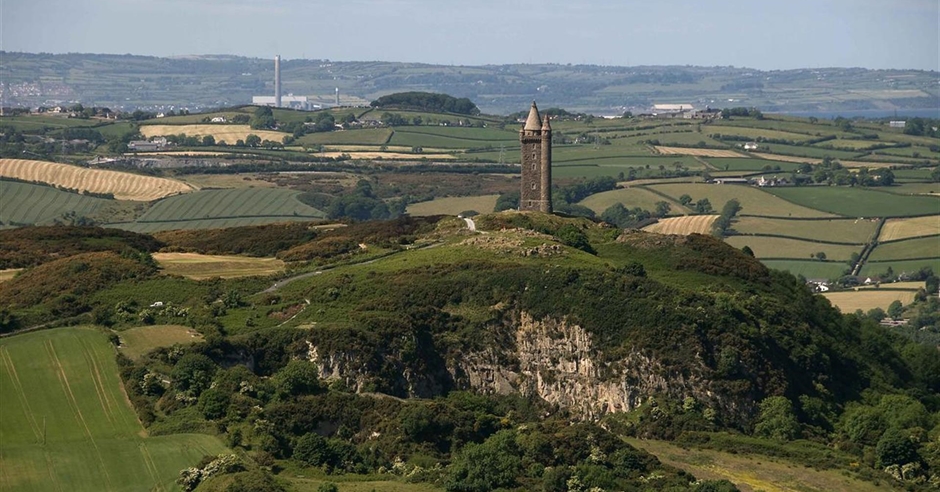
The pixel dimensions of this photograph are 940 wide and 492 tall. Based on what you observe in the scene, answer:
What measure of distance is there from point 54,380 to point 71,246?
31.0 m

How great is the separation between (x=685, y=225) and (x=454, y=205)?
27.5 meters

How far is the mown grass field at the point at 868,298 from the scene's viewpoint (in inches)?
5733

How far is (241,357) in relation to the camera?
89188mm

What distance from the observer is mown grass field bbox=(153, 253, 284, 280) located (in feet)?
348

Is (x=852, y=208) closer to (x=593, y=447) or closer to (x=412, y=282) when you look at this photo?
(x=412, y=282)

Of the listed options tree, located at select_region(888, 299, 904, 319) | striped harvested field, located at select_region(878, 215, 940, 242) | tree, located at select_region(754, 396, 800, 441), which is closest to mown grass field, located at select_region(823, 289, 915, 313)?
tree, located at select_region(888, 299, 904, 319)

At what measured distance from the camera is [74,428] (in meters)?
80.1

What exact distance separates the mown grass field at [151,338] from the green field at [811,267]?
78154mm

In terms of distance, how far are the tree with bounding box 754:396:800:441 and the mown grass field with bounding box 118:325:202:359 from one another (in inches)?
1128

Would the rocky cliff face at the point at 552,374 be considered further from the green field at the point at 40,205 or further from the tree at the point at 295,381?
the green field at the point at 40,205

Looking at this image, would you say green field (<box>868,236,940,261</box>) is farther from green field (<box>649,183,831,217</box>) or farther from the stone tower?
the stone tower

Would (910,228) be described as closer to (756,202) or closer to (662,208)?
(756,202)

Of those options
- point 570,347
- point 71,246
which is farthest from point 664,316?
point 71,246

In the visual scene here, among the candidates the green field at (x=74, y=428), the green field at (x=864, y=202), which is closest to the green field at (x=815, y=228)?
the green field at (x=864, y=202)
